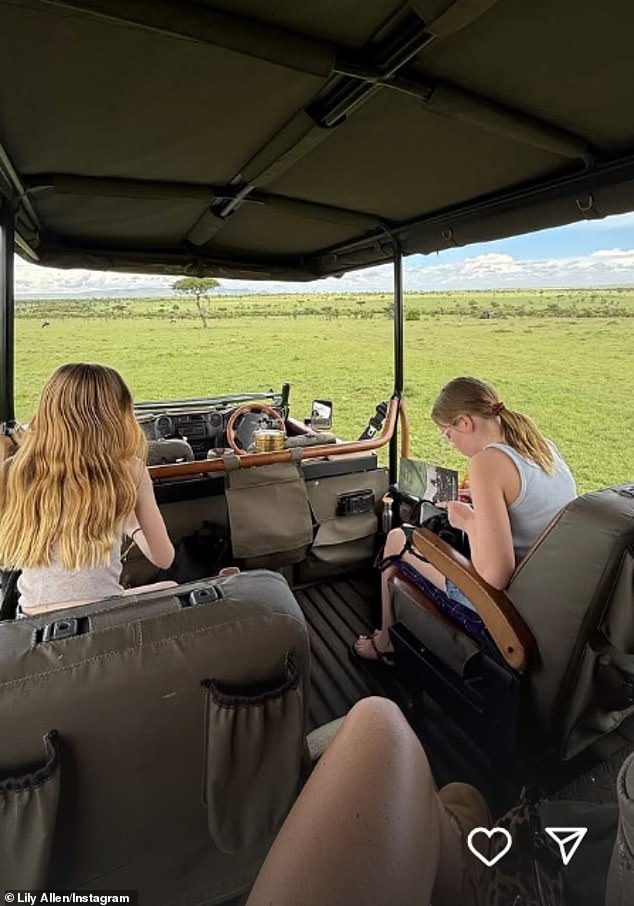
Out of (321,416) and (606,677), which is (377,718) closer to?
(606,677)

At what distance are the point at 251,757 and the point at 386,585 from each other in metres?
1.25

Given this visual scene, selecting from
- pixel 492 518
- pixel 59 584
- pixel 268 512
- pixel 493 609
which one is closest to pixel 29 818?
pixel 59 584

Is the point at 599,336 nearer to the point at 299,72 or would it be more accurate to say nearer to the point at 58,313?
the point at 299,72

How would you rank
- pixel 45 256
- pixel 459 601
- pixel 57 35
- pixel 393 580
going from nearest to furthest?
pixel 57 35, pixel 459 601, pixel 393 580, pixel 45 256

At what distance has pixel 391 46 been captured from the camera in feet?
4.05

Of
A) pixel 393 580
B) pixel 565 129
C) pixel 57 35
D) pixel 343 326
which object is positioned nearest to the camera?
pixel 57 35

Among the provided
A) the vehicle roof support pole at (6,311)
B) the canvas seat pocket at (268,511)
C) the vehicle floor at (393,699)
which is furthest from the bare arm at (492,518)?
the vehicle roof support pole at (6,311)

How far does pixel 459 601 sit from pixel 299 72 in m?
1.62

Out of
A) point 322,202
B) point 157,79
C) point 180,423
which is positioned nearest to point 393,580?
point 157,79

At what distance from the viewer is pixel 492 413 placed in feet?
5.75

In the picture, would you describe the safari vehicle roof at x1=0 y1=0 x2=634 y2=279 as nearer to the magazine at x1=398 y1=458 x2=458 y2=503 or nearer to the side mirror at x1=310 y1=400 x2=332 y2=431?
the magazine at x1=398 y1=458 x2=458 y2=503

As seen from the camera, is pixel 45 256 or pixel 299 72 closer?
pixel 299 72

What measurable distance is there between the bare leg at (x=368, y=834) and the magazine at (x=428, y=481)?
1647 mm

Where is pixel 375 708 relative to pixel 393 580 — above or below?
above
